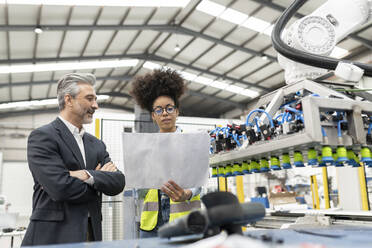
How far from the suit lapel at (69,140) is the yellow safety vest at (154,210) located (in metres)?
0.43

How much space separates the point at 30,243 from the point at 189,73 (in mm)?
10319

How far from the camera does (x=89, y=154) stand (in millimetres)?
2016

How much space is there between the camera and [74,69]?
10250 millimetres

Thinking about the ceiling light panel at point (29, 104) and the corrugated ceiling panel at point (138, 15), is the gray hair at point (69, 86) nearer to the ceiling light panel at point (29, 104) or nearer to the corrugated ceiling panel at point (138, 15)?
the corrugated ceiling panel at point (138, 15)

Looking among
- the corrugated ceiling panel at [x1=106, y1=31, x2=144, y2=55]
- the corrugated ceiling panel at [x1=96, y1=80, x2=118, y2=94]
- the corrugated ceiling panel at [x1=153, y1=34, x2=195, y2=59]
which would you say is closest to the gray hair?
the corrugated ceiling panel at [x1=106, y1=31, x2=144, y2=55]

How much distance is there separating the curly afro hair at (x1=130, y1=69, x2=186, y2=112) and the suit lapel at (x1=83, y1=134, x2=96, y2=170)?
0.48 meters

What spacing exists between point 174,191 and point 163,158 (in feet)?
0.66

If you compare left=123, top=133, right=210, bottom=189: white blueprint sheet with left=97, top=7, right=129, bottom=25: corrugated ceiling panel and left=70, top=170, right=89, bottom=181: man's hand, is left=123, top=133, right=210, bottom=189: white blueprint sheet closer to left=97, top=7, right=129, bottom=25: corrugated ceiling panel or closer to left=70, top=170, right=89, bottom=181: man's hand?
left=70, top=170, right=89, bottom=181: man's hand

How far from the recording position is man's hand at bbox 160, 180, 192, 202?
1.66 meters

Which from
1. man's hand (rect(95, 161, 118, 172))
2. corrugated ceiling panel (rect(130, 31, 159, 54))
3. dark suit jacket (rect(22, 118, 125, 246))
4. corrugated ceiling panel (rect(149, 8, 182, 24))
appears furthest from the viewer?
corrugated ceiling panel (rect(130, 31, 159, 54))

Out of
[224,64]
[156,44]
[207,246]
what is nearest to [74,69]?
[156,44]

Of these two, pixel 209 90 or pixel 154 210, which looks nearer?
pixel 154 210

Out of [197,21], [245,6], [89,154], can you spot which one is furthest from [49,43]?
[89,154]

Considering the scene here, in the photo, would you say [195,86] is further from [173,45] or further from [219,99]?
[173,45]
